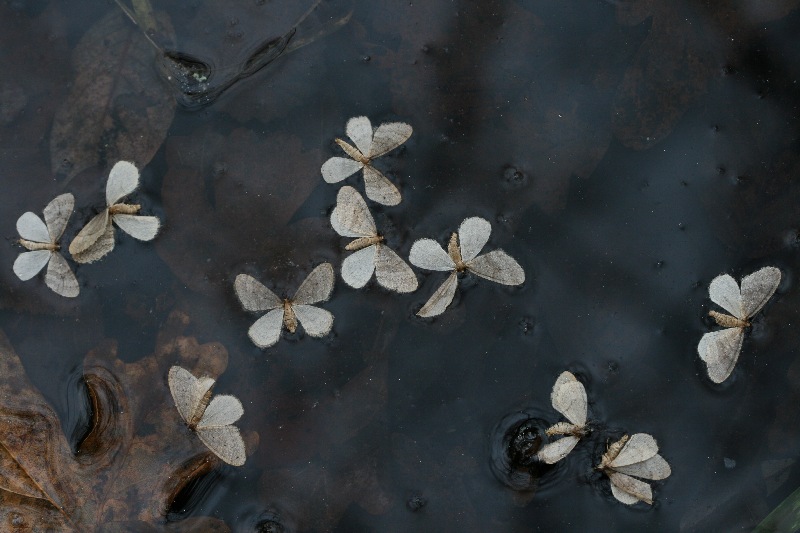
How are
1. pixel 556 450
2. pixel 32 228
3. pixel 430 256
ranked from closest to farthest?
1. pixel 556 450
2. pixel 430 256
3. pixel 32 228

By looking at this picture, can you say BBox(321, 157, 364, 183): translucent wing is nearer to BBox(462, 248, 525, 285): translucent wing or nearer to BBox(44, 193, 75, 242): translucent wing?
BBox(462, 248, 525, 285): translucent wing

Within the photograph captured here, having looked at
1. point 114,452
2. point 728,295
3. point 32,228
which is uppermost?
point 728,295

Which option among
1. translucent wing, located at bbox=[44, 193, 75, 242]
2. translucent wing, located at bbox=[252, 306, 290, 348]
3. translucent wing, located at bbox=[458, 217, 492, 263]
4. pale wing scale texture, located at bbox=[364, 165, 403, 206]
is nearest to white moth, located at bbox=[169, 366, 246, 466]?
translucent wing, located at bbox=[252, 306, 290, 348]

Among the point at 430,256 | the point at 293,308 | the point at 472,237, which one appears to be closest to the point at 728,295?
the point at 472,237

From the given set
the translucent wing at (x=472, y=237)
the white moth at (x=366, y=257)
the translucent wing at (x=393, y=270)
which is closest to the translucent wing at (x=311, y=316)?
the white moth at (x=366, y=257)

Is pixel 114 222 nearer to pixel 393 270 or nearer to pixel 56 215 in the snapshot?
pixel 56 215

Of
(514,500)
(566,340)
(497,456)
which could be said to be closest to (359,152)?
(566,340)
